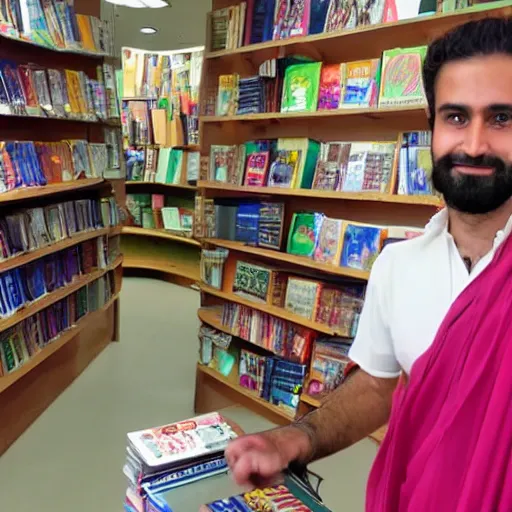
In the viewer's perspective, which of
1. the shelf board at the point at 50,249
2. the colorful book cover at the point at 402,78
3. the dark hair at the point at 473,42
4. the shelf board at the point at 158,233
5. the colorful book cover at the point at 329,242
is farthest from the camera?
the shelf board at the point at 158,233

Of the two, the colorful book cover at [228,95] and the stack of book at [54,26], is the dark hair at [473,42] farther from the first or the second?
the stack of book at [54,26]

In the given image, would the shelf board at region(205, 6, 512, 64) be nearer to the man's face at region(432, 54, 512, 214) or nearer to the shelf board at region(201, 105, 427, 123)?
the shelf board at region(201, 105, 427, 123)

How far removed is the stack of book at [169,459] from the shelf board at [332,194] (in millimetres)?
1467

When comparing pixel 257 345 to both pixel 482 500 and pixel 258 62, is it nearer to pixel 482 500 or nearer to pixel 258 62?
pixel 258 62

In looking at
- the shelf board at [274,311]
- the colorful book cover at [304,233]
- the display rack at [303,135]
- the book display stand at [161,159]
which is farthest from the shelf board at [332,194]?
the book display stand at [161,159]

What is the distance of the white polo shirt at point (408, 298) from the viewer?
3.59 feet

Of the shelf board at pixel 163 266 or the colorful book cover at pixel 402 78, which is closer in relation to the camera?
the colorful book cover at pixel 402 78

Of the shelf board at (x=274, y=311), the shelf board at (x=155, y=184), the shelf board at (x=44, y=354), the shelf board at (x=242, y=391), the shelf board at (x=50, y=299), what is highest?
the shelf board at (x=155, y=184)

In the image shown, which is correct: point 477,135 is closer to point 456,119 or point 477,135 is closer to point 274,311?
point 456,119

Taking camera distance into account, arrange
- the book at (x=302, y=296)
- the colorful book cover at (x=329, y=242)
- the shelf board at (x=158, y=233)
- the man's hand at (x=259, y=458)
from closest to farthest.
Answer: the man's hand at (x=259, y=458), the colorful book cover at (x=329, y=242), the book at (x=302, y=296), the shelf board at (x=158, y=233)

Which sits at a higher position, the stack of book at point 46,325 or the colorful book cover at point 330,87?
the colorful book cover at point 330,87

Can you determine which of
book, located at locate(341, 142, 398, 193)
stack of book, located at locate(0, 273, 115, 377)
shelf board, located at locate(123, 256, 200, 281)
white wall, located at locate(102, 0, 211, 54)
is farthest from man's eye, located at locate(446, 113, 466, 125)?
shelf board, located at locate(123, 256, 200, 281)

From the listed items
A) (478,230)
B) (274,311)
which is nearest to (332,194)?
(274,311)

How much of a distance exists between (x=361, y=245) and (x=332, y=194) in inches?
10.7
